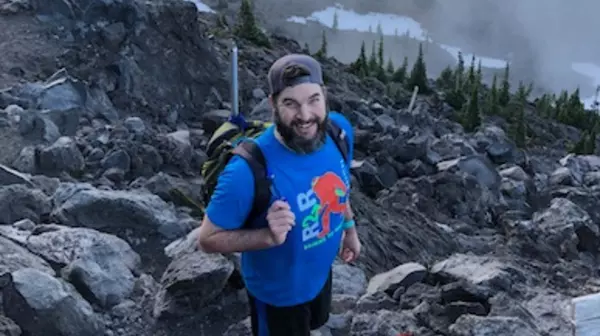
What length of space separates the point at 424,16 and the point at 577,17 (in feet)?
136

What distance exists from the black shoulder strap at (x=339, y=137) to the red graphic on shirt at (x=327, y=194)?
228 millimetres

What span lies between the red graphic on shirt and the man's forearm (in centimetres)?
32

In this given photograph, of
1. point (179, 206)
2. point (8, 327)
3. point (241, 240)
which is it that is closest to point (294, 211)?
point (241, 240)

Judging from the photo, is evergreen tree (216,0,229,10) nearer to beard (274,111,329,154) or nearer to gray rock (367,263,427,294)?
gray rock (367,263,427,294)

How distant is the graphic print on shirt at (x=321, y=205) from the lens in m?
3.35

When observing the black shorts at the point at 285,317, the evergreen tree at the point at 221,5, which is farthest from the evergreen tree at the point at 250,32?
the evergreen tree at the point at 221,5

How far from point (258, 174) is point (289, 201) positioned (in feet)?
0.65

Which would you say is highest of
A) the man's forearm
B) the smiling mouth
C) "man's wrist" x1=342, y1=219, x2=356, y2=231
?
the smiling mouth

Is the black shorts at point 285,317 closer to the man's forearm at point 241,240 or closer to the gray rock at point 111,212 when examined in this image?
the man's forearm at point 241,240

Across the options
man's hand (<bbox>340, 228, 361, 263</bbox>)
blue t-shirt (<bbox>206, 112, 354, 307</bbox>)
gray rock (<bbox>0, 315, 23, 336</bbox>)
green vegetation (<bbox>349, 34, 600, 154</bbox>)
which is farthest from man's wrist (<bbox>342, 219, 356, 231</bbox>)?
green vegetation (<bbox>349, 34, 600, 154</bbox>)

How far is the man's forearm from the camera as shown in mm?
3260

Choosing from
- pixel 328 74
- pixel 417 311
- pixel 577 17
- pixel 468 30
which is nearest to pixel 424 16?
pixel 468 30

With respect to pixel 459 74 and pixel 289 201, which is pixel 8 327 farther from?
pixel 459 74

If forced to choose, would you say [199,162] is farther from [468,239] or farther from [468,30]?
[468,30]
